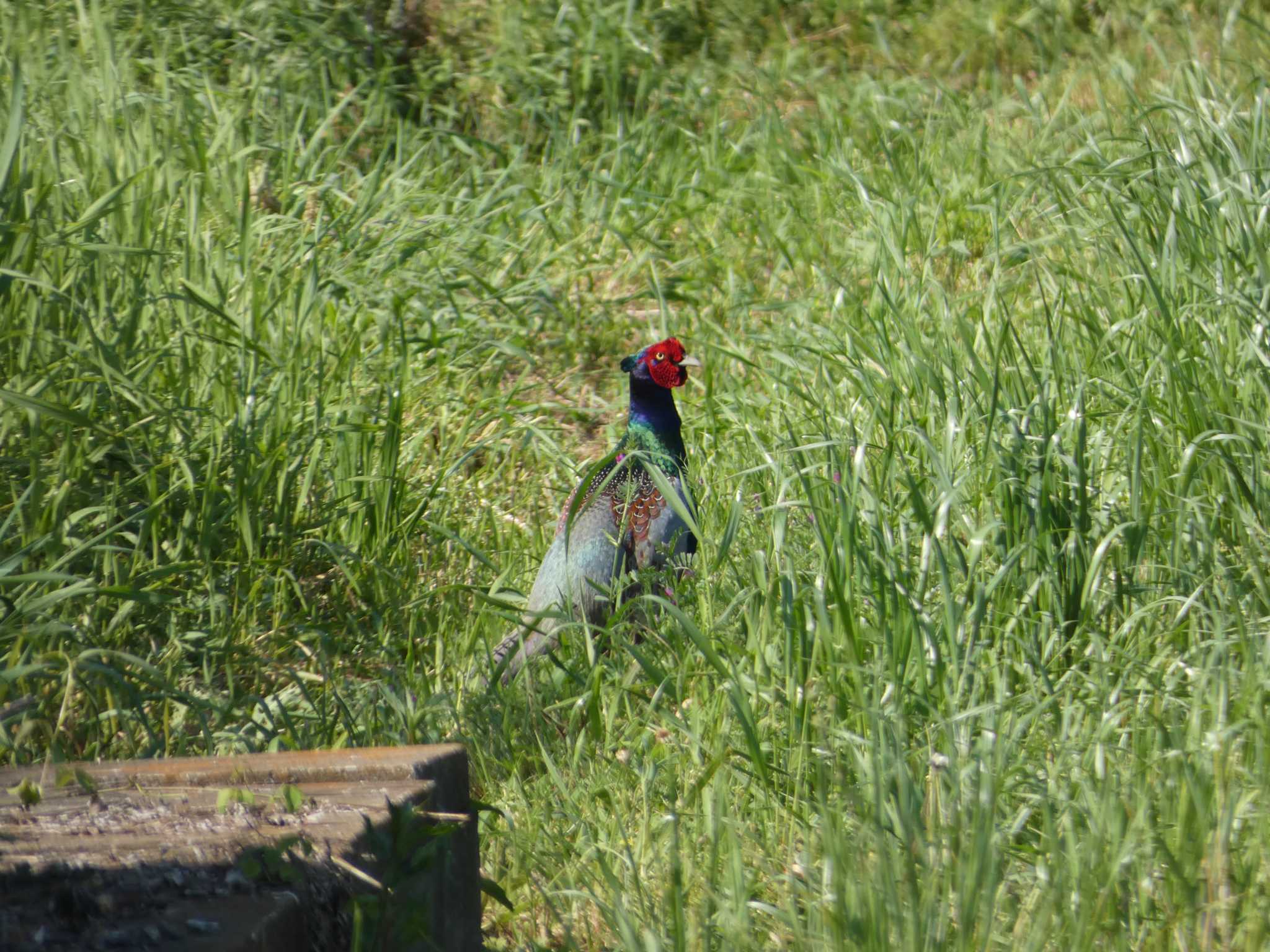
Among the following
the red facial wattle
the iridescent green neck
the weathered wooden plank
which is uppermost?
the red facial wattle

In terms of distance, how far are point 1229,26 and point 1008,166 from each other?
1.39 m

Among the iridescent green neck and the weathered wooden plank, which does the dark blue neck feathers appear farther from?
the weathered wooden plank

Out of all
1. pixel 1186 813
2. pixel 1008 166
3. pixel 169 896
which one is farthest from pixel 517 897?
pixel 1008 166

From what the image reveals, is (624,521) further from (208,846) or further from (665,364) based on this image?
(208,846)

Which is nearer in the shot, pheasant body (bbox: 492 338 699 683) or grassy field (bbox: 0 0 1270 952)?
grassy field (bbox: 0 0 1270 952)

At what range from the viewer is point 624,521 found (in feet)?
11.6

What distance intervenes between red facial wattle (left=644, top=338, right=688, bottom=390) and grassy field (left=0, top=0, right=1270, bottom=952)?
0.32 m

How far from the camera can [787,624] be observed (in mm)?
2635

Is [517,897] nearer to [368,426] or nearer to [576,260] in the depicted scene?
[368,426]

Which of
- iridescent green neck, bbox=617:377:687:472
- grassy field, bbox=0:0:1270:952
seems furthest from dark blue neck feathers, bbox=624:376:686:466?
grassy field, bbox=0:0:1270:952

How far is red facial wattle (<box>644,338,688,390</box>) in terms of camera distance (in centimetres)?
379

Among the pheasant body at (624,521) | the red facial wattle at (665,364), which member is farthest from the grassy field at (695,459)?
the red facial wattle at (665,364)

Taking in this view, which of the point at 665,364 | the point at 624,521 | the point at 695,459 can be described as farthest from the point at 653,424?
the point at 624,521

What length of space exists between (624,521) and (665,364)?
533 millimetres
